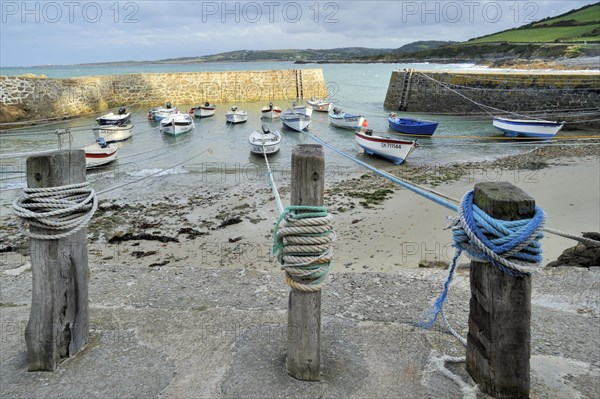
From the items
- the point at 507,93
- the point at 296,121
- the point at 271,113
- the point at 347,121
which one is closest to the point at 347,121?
the point at 347,121

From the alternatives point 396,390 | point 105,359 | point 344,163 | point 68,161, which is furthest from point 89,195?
point 344,163

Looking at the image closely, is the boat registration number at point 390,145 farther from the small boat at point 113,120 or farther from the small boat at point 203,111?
the small boat at point 203,111

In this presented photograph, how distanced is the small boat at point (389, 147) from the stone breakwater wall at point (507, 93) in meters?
12.2

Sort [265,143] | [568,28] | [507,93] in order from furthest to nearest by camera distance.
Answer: [568,28], [507,93], [265,143]

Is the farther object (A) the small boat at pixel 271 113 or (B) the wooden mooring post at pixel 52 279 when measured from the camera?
Answer: (A) the small boat at pixel 271 113

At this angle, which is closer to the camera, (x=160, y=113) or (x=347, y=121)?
(x=347, y=121)

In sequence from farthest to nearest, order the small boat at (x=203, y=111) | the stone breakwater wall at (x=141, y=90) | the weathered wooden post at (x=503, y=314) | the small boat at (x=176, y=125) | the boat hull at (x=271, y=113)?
the small boat at (x=203, y=111) → the boat hull at (x=271, y=113) → the stone breakwater wall at (x=141, y=90) → the small boat at (x=176, y=125) → the weathered wooden post at (x=503, y=314)

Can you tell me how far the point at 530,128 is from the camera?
21.9 meters

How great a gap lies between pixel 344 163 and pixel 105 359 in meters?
16.5

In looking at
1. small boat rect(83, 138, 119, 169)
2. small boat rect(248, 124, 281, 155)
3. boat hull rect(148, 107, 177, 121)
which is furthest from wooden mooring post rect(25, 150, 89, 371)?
boat hull rect(148, 107, 177, 121)

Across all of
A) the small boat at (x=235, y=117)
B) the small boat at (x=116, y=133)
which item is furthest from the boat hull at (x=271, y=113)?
the small boat at (x=116, y=133)

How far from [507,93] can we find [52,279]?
31.2 meters

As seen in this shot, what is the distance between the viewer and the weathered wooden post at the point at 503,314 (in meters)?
2.55

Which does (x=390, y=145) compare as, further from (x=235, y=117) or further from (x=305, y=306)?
(x=305, y=306)
